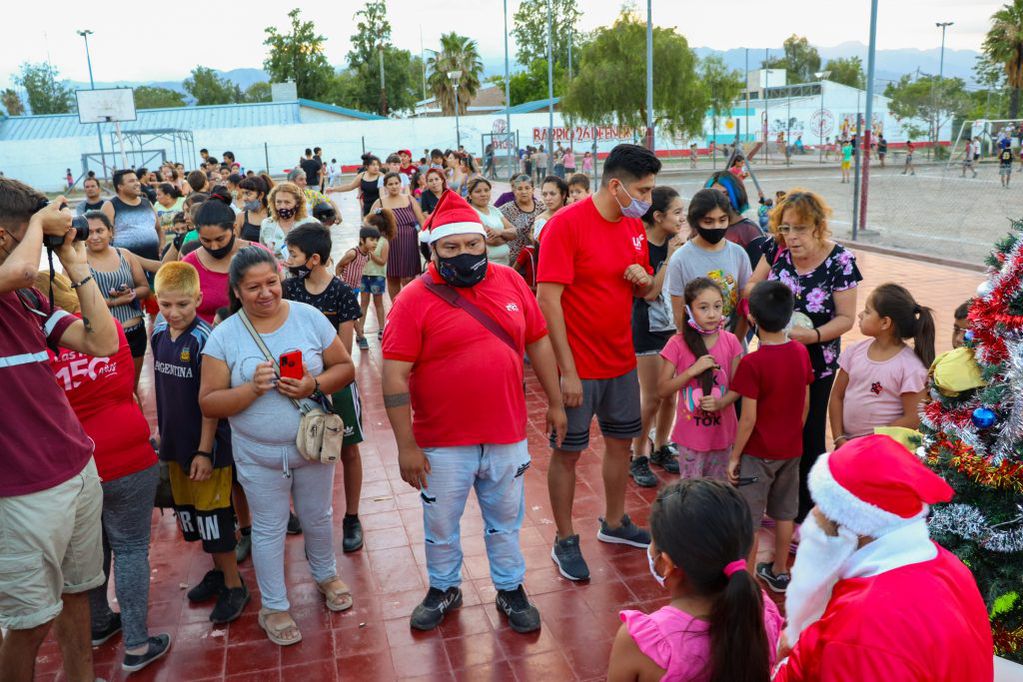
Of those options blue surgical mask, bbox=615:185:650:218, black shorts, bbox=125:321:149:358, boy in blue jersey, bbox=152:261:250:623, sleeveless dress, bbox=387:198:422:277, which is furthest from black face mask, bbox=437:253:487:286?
sleeveless dress, bbox=387:198:422:277

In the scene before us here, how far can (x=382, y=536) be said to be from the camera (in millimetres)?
4957

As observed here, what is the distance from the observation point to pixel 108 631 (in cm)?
400

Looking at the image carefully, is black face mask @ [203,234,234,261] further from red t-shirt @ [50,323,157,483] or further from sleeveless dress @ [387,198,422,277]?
sleeveless dress @ [387,198,422,277]

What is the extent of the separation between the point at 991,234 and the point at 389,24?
63431 mm

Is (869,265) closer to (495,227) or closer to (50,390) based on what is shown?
(495,227)

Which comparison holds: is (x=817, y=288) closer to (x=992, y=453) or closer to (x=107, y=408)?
(x=992, y=453)

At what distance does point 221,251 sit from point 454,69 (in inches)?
2428

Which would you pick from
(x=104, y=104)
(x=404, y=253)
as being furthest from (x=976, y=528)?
(x=104, y=104)

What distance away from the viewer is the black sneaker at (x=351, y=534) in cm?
478

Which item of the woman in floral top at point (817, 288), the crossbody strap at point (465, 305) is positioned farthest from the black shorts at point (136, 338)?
the woman in floral top at point (817, 288)

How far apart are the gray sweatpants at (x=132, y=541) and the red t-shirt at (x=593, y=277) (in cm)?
208

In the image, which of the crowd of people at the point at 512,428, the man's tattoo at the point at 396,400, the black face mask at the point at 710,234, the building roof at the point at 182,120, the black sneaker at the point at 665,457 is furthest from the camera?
the building roof at the point at 182,120

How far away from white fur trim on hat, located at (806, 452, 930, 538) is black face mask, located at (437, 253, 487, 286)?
6.23 ft

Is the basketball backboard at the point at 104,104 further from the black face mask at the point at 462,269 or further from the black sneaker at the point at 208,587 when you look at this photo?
the black face mask at the point at 462,269
